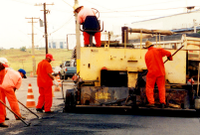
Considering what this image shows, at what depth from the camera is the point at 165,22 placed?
46781 mm

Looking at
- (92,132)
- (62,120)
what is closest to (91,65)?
(62,120)

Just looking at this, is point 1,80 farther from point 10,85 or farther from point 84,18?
point 84,18

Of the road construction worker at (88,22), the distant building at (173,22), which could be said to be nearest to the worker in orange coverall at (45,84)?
the road construction worker at (88,22)

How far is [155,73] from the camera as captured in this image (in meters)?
7.31

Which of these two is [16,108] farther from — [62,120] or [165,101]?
[165,101]

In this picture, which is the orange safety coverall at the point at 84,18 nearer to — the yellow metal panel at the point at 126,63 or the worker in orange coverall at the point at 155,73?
the yellow metal panel at the point at 126,63

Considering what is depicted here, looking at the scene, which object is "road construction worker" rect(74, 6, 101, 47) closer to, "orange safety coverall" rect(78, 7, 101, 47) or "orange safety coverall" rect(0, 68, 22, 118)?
"orange safety coverall" rect(78, 7, 101, 47)

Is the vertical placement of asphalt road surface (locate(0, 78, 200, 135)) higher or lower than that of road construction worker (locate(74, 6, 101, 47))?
lower

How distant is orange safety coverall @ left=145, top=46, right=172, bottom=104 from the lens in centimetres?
733

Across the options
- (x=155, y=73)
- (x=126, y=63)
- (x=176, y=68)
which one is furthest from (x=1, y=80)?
(x=176, y=68)

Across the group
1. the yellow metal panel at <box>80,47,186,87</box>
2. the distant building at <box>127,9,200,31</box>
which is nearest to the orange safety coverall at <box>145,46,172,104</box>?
the yellow metal panel at <box>80,47,186,87</box>

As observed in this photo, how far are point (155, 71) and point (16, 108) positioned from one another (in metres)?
3.34

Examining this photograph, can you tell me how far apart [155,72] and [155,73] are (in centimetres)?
2

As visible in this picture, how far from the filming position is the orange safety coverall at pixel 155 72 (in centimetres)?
733
